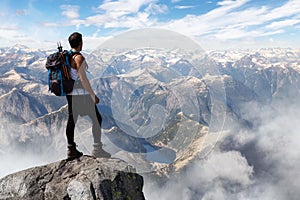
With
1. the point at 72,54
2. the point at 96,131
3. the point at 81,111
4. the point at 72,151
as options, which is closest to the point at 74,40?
the point at 72,54

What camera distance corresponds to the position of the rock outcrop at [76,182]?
42.3 feet

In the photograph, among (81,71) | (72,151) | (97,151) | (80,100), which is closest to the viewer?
(81,71)

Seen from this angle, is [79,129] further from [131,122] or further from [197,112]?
[197,112]

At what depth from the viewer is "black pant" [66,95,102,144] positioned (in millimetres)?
13617

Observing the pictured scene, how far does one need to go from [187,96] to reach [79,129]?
6.47 m

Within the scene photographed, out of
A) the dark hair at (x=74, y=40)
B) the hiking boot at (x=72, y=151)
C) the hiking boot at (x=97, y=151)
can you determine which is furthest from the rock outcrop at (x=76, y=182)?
the dark hair at (x=74, y=40)

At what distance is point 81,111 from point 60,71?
2.33m

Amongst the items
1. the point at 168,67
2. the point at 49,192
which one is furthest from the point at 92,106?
the point at 168,67

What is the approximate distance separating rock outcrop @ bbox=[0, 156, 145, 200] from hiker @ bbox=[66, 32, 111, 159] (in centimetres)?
93

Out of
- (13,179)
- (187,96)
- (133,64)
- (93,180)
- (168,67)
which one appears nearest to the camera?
(93,180)

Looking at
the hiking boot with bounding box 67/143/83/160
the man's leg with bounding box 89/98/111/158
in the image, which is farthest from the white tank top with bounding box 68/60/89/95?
the hiking boot with bounding box 67/143/83/160

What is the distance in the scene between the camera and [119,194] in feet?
43.9

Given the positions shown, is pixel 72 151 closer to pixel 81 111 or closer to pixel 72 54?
pixel 81 111

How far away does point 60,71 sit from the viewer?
12539 millimetres
